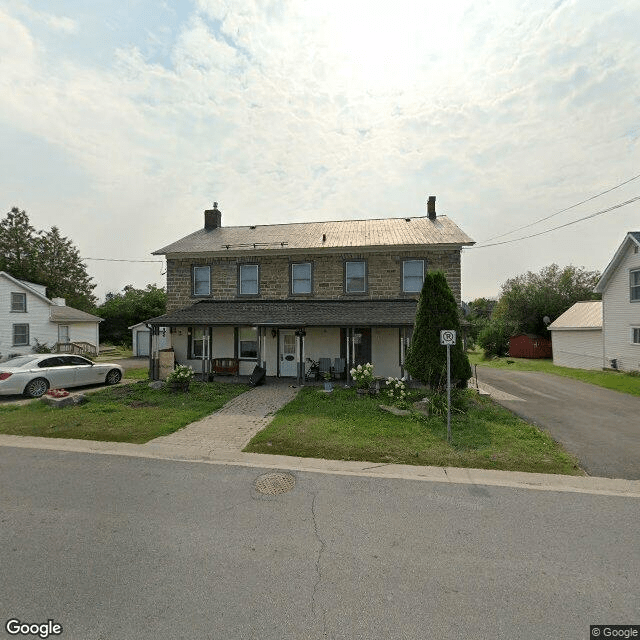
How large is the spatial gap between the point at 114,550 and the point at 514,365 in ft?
91.0

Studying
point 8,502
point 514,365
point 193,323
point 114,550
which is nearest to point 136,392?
point 193,323

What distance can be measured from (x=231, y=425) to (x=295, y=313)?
719cm

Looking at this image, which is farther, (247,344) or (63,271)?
(63,271)

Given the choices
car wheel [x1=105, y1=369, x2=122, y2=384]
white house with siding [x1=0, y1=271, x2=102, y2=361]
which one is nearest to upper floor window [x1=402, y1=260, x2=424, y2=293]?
car wheel [x1=105, y1=369, x2=122, y2=384]

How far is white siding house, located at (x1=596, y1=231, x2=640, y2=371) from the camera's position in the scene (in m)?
18.4

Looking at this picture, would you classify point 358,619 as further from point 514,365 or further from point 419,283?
point 514,365

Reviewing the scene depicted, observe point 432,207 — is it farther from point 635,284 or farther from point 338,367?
point 635,284

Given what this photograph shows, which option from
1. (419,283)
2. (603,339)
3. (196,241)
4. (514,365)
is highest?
(196,241)

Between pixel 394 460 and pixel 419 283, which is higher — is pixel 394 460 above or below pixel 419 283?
below

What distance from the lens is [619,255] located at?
19.3m

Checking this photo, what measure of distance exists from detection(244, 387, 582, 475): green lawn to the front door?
571 centimetres

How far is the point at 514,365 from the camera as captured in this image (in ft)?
83.8

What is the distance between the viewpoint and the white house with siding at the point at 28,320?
23.3 m

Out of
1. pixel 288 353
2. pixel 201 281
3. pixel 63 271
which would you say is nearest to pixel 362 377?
pixel 288 353
